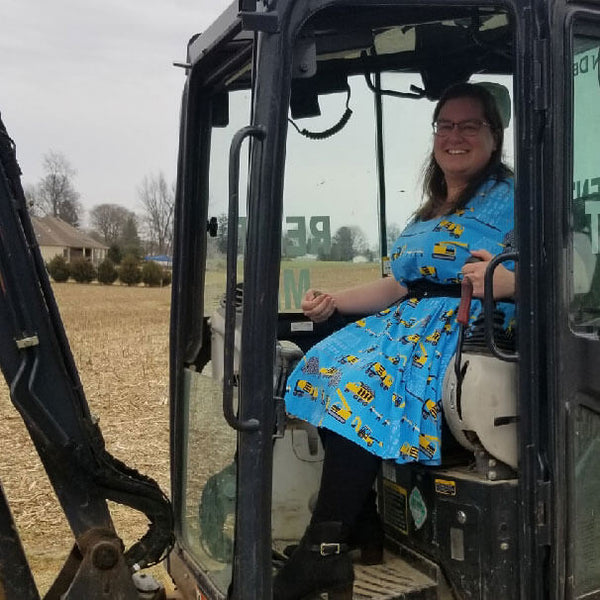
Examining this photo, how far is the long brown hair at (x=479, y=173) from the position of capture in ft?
8.74

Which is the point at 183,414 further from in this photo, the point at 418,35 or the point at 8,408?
the point at 8,408

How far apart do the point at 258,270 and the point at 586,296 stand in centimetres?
90

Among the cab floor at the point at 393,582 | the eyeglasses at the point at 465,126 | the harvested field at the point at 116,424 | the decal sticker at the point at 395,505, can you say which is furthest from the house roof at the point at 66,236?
the cab floor at the point at 393,582

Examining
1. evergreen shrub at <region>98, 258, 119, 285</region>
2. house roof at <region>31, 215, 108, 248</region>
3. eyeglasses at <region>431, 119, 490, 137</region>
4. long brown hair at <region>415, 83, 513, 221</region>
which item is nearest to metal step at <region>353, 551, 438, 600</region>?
long brown hair at <region>415, 83, 513, 221</region>

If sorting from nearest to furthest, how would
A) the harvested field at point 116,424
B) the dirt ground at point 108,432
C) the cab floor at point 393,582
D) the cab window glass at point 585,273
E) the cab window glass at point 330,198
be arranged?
the cab window glass at point 585,273
the cab floor at point 393,582
the cab window glass at point 330,198
the harvested field at point 116,424
the dirt ground at point 108,432

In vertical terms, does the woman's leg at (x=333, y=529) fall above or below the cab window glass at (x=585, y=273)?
below

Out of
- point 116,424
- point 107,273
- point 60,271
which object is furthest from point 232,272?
point 60,271

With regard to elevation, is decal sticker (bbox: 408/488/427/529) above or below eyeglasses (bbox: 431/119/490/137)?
below

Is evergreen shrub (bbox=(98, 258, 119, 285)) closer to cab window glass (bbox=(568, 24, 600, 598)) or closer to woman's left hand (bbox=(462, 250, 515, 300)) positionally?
woman's left hand (bbox=(462, 250, 515, 300))

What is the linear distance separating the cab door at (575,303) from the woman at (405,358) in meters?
0.18

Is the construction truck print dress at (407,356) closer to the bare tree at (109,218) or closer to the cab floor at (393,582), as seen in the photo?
the cab floor at (393,582)

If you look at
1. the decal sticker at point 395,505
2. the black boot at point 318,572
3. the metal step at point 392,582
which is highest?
the decal sticker at point 395,505

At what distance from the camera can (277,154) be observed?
2.05 m

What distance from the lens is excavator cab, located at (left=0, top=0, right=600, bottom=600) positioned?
81.4 inches
